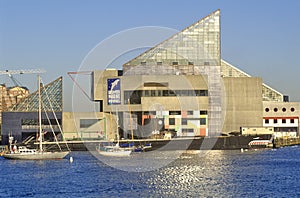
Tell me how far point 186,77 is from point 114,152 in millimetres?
35236

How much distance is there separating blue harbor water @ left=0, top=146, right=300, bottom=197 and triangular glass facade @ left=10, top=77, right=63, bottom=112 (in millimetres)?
43290

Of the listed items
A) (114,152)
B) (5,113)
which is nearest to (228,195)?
(114,152)

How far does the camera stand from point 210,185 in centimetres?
6650

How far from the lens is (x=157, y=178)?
74.0 metres

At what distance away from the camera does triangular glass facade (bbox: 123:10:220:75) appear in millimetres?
144250

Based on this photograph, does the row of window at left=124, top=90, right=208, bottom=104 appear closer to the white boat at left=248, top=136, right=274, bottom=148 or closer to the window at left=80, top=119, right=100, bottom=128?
the window at left=80, top=119, right=100, bottom=128

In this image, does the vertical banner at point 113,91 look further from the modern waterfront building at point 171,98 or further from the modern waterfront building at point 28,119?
the modern waterfront building at point 28,119

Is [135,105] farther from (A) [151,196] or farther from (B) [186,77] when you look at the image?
(A) [151,196]

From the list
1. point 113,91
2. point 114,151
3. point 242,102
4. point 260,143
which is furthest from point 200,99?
point 114,151

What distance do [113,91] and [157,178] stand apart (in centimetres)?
6781

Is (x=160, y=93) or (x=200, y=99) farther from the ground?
(x=160, y=93)

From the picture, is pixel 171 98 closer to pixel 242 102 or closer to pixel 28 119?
pixel 242 102

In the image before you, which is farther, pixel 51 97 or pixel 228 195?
pixel 51 97

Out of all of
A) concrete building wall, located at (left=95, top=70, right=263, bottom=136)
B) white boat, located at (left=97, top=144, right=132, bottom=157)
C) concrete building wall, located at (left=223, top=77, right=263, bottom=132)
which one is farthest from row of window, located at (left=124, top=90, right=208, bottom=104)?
white boat, located at (left=97, top=144, right=132, bottom=157)
